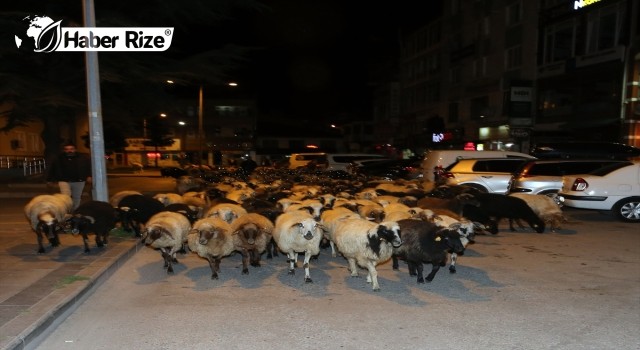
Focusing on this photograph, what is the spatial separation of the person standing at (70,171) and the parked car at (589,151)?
55.4 feet

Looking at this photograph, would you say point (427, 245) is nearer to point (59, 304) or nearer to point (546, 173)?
point (59, 304)

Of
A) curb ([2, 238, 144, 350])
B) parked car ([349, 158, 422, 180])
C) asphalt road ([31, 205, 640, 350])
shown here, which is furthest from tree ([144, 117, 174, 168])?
curb ([2, 238, 144, 350])

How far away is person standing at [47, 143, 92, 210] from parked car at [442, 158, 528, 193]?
10273mm

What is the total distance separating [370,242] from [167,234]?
10.6 feet

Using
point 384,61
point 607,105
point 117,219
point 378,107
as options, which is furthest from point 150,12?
point 378,107

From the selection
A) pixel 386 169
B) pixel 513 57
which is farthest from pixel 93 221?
pixel 513 57

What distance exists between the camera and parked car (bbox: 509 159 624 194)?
14141mm

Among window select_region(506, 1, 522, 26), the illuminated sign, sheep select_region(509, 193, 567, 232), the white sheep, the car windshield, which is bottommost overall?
sheep select_region(509, 193, 567, 232)

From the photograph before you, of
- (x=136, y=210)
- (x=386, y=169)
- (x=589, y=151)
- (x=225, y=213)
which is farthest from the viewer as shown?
(x=386, y=169)

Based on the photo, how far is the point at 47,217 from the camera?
8555mm

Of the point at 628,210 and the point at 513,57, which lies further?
the point at 513,57

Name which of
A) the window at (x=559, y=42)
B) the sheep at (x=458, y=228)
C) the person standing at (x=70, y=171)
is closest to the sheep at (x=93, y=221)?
the person standing at (x=70, y=171)

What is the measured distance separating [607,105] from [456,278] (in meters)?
25.4

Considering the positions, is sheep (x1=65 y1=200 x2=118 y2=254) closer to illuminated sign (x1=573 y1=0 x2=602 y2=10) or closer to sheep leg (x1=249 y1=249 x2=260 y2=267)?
sheep leg (x1=249 y1=249 x2=260 y2=267)
